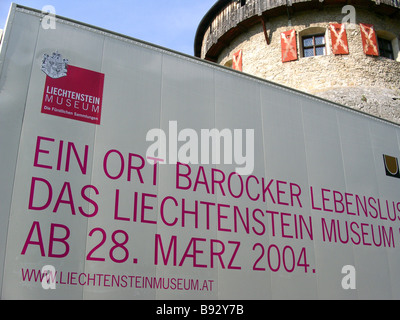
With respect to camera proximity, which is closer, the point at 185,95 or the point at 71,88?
the point at 71,88

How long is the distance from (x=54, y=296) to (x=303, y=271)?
2.68m

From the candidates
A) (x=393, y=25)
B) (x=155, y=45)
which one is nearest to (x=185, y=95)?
(x=155, y=45)

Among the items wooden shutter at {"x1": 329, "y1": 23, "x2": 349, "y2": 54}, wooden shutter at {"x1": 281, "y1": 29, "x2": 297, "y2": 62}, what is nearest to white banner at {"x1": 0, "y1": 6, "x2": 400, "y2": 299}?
wooden shutter at {"x1": 281, "y1": 29, "x2": 297, "y2": 62}

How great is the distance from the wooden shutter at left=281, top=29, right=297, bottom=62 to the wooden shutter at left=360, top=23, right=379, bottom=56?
2.85 metres

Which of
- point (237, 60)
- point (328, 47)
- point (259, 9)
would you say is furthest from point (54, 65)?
point (259, 9)

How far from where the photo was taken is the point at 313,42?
17125 millimetres

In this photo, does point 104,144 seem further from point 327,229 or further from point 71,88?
point 327,229

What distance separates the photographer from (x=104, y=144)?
3887 millimetres

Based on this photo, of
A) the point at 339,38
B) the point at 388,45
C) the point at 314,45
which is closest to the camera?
the point at 339,38

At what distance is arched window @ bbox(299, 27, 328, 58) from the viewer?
16.9 metres

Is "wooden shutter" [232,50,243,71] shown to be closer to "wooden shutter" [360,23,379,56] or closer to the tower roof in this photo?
the tower roof

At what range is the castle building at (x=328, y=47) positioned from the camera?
16.0 metres

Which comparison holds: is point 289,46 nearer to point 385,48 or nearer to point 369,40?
point 369,40

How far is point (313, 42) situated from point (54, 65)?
15.3m
